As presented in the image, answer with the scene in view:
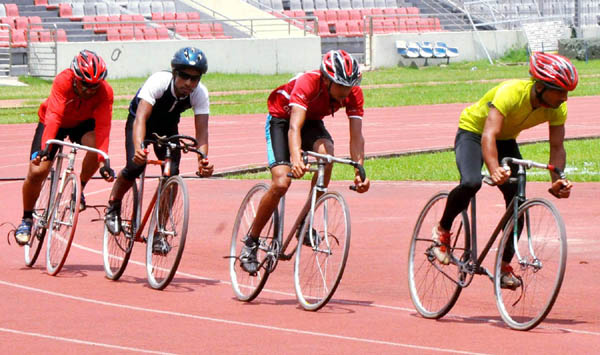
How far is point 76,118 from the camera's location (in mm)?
10500

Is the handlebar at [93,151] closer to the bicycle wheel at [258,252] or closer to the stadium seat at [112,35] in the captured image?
the bicycle wheel at [258,252]

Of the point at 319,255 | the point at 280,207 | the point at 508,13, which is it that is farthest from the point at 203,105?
the point at 508,13

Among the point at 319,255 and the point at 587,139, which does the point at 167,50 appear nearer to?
the point at 587,139

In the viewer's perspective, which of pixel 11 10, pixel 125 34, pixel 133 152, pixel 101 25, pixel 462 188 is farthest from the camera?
pixel 101 25

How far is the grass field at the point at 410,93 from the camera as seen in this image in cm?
1822

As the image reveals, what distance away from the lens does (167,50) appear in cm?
4353

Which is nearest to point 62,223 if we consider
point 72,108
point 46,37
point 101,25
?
point 72,108

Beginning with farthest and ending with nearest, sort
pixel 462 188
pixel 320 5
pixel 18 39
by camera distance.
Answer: pixel 320 5, pixel 18 39, pixel 462 188

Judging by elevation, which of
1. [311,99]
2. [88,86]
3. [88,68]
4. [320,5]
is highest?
[320,5]

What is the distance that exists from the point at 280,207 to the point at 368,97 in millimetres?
26476

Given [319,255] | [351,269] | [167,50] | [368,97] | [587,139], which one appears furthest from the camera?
[167,50]

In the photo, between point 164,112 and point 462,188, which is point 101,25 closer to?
point 164,112

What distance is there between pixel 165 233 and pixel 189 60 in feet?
4.52

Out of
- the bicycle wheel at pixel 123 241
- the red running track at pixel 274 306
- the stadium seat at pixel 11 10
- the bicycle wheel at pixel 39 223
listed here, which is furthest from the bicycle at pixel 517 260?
the stadium seat at pixel 11 10
